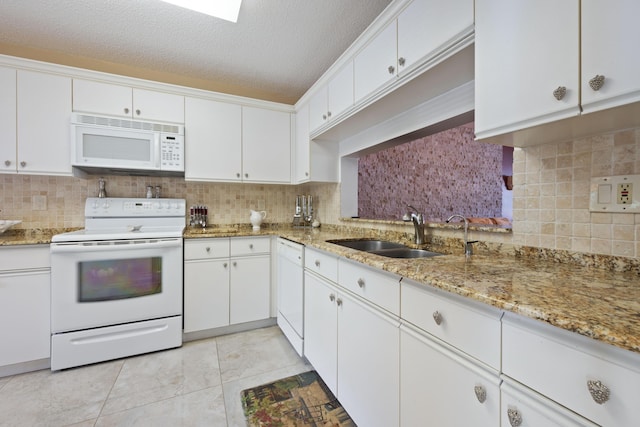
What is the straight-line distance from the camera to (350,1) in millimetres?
1646

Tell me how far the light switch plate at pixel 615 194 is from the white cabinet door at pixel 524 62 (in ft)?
1.20

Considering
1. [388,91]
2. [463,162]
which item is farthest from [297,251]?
[463,162]

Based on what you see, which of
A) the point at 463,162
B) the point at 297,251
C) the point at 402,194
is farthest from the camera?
the point at 463,162

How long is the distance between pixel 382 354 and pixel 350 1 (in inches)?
77.2

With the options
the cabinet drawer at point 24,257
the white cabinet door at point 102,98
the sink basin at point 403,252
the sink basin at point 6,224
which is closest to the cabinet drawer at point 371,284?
the sink basin at point 403,252

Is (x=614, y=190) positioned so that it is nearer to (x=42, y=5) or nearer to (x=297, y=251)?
(x=297, y=251)

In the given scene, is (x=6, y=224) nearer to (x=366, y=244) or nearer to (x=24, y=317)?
(x=24, y=317)

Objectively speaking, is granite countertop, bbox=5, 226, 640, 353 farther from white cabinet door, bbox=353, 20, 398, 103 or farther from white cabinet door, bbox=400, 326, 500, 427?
white cabinet door, bbox=353, 20, 398, 103

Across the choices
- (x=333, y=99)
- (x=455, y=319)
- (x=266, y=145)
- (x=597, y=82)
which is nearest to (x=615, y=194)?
(x=597, y=82)

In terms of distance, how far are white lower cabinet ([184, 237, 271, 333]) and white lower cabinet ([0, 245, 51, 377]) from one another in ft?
2.80

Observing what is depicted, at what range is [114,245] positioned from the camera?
1902mm

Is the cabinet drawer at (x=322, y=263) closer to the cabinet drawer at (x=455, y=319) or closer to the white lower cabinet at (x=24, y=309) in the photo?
the cabinet drawer at (x=455, y=319)

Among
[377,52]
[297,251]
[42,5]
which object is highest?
[42,5]

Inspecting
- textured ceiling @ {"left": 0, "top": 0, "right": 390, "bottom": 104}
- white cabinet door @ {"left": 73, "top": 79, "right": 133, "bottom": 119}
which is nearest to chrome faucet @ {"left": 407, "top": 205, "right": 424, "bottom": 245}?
textured ceiling @ {"left": 0, "top": 0, "right": 390, "bottom": 104}
